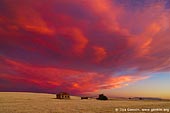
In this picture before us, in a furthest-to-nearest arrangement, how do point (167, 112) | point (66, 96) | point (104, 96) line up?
point (66, 96) < point (104, 96) < point (167, 112)

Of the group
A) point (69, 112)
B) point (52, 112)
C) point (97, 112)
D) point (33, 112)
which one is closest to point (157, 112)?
point (97, 112)

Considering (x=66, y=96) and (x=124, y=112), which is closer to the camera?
(x=124, y=112)

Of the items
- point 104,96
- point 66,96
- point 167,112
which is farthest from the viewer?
point 66,96

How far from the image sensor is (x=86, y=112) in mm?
34312

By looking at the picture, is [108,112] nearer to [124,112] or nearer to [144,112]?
[124,112]

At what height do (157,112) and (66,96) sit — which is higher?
(66,96)

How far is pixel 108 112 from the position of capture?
34156 mm

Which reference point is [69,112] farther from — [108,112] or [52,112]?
[108,112]

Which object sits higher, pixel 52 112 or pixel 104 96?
pixel 104 96

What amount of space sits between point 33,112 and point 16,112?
7.54 feet

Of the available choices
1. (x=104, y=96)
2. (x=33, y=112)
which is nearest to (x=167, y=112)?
(x=33, y=112)

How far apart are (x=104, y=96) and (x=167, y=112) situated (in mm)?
67777

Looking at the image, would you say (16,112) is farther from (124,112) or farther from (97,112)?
(124,112)

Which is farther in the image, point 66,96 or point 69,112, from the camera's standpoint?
point 66,96
